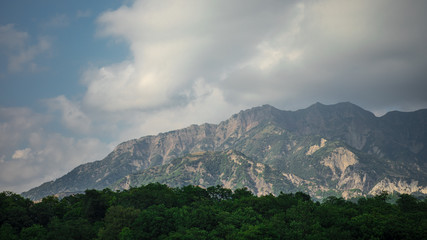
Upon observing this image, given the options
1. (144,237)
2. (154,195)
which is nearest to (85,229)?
(144,237)

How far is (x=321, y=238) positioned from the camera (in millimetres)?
103688

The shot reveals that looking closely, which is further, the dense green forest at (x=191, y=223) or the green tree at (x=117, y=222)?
the green tree at (x=117, y=222)

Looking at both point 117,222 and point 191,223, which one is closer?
point 117,222

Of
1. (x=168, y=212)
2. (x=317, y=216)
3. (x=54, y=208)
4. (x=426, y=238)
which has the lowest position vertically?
(x=426, y=238)

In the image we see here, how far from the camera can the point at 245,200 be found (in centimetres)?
17125

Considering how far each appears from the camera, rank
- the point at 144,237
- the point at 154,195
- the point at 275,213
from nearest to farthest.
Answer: the point at 144,237 < the point at 275,213 < the point at 154,195

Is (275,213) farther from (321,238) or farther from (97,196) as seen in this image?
(97,196)

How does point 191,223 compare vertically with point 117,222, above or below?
below

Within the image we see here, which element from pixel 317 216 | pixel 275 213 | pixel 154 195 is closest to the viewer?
pixel 317 216

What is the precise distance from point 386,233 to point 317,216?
86.0 ft

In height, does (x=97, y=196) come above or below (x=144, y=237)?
above

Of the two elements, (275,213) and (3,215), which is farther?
(275,213)

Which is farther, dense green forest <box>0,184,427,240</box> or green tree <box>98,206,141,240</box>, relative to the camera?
green tree <box>98,206,141,240</box>

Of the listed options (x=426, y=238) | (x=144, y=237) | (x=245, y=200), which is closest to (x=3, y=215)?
(x=144, y=237)
